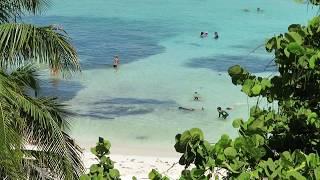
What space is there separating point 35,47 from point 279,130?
4.73 metres

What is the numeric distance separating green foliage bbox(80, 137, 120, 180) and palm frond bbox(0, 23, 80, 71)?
404cm

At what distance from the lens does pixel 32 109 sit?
A: 23.8 ft

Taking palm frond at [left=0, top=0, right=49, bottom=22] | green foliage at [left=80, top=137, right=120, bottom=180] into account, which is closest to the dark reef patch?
palm frond at [left=0, top=0, right=49, bottom=22]

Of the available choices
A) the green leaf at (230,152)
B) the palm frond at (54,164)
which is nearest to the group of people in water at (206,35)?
the palm frond at (54,164)

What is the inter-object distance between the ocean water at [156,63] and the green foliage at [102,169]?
215 inches

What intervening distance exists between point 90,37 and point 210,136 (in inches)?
742

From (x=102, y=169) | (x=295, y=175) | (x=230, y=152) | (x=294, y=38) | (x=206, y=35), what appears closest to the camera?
(x=295, y=175)

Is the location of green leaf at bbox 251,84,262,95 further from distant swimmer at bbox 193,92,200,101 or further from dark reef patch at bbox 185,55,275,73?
dark reef patch at bbox 185,55,275,73

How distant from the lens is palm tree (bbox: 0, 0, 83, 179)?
6.82 m

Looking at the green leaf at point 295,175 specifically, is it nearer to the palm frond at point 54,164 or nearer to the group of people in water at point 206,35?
the palm frond at point 54,164

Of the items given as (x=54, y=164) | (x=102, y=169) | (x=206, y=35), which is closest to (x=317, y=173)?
(x=102, y=169)

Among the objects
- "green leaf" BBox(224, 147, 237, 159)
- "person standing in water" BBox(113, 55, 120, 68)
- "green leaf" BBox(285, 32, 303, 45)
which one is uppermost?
"green leaf" BBox(285, 32, 303, 45)

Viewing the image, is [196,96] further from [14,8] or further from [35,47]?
[35,47]

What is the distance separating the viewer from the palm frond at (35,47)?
23.4 ft
